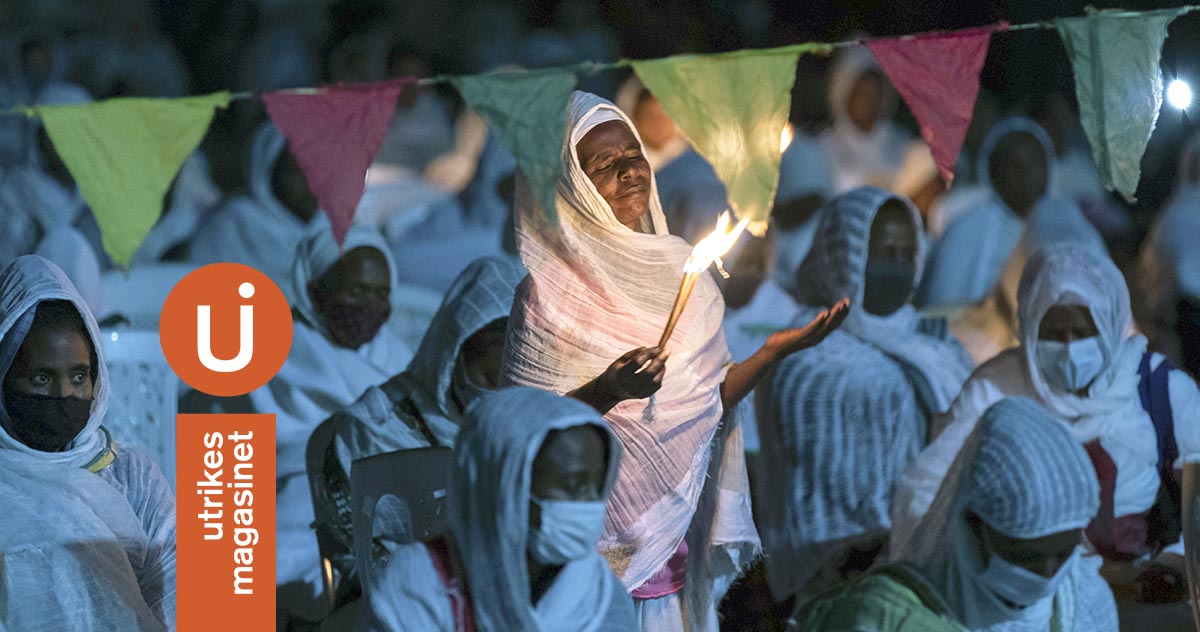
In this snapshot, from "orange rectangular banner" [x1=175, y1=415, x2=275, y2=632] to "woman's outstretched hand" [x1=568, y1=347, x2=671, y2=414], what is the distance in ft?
4.79

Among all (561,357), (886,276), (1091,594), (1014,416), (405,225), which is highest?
(405,225)

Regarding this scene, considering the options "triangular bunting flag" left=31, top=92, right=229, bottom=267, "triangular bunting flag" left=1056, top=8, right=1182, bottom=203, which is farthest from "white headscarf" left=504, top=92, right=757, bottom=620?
"triangular bunting flag" left=31, top=92, right=229, bottom=267

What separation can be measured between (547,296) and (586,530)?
118cm

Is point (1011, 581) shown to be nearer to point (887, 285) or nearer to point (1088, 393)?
point (1088, 393)

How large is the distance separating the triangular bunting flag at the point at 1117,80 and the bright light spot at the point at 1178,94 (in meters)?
Result: 0.44

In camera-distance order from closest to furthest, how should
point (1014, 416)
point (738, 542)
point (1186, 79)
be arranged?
1. point (1014, 416)
2. point (738, 542)
3. point (1186, 79)

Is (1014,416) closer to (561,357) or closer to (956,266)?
(561,357)

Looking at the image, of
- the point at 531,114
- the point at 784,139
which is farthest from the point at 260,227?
the point at 784,139

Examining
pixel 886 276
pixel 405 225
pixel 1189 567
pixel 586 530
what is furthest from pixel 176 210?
pixel 1189 567

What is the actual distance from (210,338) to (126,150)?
0.70 m

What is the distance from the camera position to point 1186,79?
5535mm

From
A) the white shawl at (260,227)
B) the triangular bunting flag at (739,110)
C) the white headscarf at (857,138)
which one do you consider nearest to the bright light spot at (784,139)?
the triangular bunting flag at (739,110)

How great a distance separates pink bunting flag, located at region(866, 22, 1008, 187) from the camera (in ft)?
16.8

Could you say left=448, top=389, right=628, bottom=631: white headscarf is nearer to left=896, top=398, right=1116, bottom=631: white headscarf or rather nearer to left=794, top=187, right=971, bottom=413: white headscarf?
left=896, top=398, right=1116, bottom=631: white headscarf
